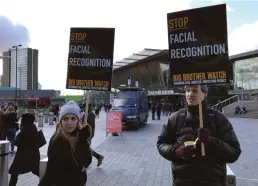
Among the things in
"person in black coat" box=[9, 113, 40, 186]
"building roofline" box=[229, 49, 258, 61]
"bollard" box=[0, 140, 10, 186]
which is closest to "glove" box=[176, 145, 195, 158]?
"bollard" box=[0, 140, 10, 186]

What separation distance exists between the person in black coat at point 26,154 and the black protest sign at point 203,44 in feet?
11.2

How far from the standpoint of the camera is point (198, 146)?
296 cm

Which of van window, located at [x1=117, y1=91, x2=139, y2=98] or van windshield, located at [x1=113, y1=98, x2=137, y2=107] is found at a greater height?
van window, located at [x1=117, y1=91, x2=139, y2=98]

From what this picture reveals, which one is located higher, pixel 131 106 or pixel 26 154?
pixel 131 106

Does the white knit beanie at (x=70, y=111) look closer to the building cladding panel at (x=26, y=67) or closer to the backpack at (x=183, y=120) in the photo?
the backpack at (x=183, y=120)

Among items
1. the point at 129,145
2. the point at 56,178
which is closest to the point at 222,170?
the point at 56,178

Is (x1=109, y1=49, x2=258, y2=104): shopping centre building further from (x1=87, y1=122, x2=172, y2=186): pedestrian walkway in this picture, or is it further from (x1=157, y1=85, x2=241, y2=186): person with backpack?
(x1=157, y1=85, x2=241, y2=186): person with backpack

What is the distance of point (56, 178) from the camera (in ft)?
10.8

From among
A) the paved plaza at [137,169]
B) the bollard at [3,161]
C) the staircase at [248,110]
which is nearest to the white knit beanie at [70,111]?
the bollard at [3,161]

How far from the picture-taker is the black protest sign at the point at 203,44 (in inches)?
156

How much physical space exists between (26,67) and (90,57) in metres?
85.2

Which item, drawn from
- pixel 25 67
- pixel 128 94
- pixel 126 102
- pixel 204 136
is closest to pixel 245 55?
pixel 25 67

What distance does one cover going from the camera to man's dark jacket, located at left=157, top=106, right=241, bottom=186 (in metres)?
2.97

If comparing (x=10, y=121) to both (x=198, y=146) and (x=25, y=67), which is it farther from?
(x=25, y=67)
